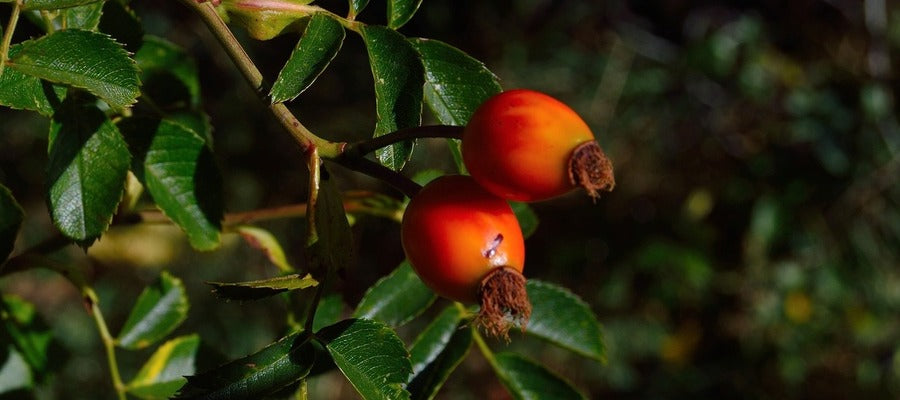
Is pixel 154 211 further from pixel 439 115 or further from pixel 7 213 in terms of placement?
pixel 439 115

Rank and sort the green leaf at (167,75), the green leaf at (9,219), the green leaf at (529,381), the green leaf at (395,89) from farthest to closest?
the green leaf at (167,75) → the green leaf at (529,381) → the green leaf at (9,219) → the green leaf at (395,89)

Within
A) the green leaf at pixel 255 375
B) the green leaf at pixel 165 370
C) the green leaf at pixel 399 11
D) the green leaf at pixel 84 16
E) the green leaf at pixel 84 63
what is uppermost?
the green leaf at pixel 399 11

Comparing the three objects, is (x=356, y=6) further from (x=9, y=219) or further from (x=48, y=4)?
(x=9, y=219)

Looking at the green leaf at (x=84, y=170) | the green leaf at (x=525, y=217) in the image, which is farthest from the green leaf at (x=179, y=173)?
the green leaf at (x=525, y=217)

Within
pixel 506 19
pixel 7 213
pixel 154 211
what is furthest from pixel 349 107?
pixel 7 213

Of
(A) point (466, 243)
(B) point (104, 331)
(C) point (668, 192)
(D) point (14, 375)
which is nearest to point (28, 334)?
(D) point (14, 375)

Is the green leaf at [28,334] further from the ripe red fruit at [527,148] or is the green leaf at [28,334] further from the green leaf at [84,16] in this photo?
the ripe red fruit at [527,148]

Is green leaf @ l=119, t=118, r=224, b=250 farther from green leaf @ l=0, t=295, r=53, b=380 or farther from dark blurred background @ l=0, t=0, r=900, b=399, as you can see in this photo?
dark blurred background @ l=0, t=0, r=900, b=399
